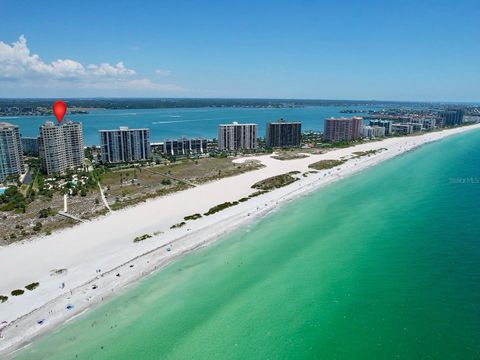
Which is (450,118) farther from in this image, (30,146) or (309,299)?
(30,146)

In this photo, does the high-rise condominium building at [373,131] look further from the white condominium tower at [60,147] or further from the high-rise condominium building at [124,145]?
the white condominium tower at [60,147]

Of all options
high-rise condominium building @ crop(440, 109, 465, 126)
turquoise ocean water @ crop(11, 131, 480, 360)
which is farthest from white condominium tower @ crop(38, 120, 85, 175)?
high-rise condominium building @ crop(440, 109, 465, 126)

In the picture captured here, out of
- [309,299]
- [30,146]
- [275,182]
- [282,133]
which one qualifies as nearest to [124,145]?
[30,146]

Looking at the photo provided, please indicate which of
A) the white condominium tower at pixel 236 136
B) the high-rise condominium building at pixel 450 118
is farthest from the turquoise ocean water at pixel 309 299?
the high-rise condominium building at pixel 450 118

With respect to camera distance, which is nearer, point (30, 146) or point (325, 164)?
point (325, 164)

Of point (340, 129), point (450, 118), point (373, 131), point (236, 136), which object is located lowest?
point (373, 131)

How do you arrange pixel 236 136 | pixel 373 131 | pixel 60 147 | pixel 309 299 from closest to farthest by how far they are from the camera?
pixel 309 299
pixel 60 147
pixel 236 136
pixel 373 131

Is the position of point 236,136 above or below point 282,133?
below
